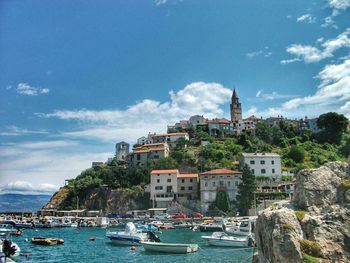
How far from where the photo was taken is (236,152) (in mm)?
103188

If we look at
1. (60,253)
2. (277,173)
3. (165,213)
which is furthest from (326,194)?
(277,173)

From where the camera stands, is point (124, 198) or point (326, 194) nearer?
point (326, 194)

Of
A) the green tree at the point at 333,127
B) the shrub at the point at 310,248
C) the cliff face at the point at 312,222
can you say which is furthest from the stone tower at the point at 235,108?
the shrub at the point at 310,248

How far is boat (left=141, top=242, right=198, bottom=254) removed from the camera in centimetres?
3641

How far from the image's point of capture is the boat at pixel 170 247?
1433 inches

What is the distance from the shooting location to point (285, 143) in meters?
110

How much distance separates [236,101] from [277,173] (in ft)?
235

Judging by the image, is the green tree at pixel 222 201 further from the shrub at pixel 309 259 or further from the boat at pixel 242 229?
the shrub at pixel 309 259

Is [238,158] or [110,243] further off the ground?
[238,158]

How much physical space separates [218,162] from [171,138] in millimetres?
26195

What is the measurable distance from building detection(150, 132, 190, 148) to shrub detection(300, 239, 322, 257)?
10319 centimetres

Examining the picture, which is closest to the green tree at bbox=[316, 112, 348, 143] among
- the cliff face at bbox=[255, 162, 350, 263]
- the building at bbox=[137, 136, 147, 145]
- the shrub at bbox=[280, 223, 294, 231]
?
the building at bbox=[137, 136, 147, 145]

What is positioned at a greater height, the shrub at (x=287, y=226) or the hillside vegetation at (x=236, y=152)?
the hillside vegetation at (x=236, y=152)

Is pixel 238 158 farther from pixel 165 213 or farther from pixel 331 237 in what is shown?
pixel 331 237
